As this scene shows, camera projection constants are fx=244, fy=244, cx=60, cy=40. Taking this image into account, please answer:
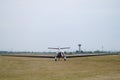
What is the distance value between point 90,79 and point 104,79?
36.6 inches

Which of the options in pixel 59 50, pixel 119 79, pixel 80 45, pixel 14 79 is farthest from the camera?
pixel 80 45

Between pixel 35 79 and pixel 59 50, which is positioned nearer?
pixel 35 79

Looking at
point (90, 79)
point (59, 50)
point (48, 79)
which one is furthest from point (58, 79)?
point (59, 50)

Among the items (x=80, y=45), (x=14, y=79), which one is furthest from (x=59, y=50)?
(x=80, y=45)

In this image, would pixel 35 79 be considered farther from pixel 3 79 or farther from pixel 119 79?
pixel 119 79

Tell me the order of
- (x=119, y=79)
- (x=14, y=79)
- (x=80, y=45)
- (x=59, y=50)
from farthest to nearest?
1. (x=80, y=45)
2. (x=59, y=50)
3. (x=14, y=79)
4. (x=119, y=79)

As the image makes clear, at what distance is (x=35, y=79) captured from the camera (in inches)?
654

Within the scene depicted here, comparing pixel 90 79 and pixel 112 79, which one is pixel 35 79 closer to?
pixel 90 79

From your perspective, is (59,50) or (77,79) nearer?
(77,79)

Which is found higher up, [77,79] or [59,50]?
[59,50]

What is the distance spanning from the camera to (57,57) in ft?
158

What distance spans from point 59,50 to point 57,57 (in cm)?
172

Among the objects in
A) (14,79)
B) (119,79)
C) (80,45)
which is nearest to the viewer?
(119,79)

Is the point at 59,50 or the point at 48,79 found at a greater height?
the point at 59,50
